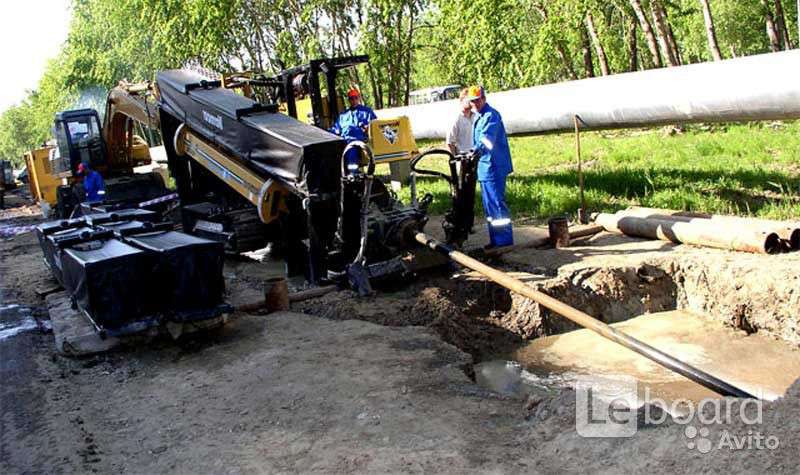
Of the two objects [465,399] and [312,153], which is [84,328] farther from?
[465,399]

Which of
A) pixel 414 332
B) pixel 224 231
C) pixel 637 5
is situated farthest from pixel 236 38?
pixel 414 332

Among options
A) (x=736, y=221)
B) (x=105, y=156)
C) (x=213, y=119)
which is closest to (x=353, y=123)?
(x=213, y=119)

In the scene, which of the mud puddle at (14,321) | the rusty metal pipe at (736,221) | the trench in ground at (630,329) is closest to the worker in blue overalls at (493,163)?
the trench in ground at (630,329)

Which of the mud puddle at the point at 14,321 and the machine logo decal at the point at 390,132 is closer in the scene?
the mud puddle at the point at 14,321

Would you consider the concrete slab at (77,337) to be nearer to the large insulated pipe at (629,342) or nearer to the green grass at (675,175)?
the large insulated pipe at (629,342)

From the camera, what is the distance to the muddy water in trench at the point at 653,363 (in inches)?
202

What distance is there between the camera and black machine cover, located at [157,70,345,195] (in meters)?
6.75

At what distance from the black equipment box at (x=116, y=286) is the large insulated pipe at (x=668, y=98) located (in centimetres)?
591

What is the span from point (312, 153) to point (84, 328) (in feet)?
8.45

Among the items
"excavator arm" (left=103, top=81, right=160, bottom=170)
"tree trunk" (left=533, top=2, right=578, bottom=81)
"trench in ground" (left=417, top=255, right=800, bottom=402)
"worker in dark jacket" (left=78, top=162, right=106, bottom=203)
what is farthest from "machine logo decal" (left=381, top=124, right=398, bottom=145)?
"tree trunk" (left=533, top=2, right=578, bottom=81)

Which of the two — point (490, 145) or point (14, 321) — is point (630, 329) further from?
point (14, 321)

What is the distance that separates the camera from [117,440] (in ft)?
14.6

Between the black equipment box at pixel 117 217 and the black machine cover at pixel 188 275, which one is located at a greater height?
the black equipment box at pixel 117 217

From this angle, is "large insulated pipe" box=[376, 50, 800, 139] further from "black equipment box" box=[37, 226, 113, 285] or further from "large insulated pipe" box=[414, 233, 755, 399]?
"black equipment box" box=[37, 226, 113, 285]
